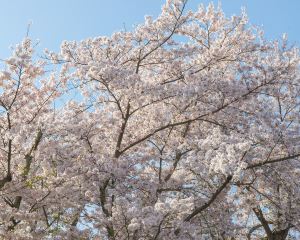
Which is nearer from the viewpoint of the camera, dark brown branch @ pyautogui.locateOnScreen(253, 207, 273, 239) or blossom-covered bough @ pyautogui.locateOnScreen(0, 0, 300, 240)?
blossom-covered bough @ pyautogui.locateOnScreen(0, 0, 300, 240)

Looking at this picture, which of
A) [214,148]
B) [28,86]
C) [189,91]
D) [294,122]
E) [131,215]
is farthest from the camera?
[294,122]

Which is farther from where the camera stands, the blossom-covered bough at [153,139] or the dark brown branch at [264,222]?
the dark brown branch at [264,222]

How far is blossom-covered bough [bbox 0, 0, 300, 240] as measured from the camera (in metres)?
10.9

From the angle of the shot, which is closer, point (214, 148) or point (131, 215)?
point (131, 215)

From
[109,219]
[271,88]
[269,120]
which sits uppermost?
[271,88]

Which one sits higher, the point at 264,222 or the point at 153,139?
the point at 153,139

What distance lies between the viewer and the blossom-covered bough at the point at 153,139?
10898mm

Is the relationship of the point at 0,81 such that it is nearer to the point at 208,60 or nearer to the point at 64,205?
the point at 64,205

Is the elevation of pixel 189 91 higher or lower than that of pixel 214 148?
higher

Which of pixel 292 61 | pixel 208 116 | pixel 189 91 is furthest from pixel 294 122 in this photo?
pixel 189 91

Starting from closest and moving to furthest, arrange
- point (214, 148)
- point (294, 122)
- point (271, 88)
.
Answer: point (214, 148), point (271, 88), point (294, 122)

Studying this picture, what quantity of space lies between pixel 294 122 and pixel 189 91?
6.40m

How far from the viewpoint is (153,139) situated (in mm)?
15625

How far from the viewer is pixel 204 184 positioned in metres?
14.7
